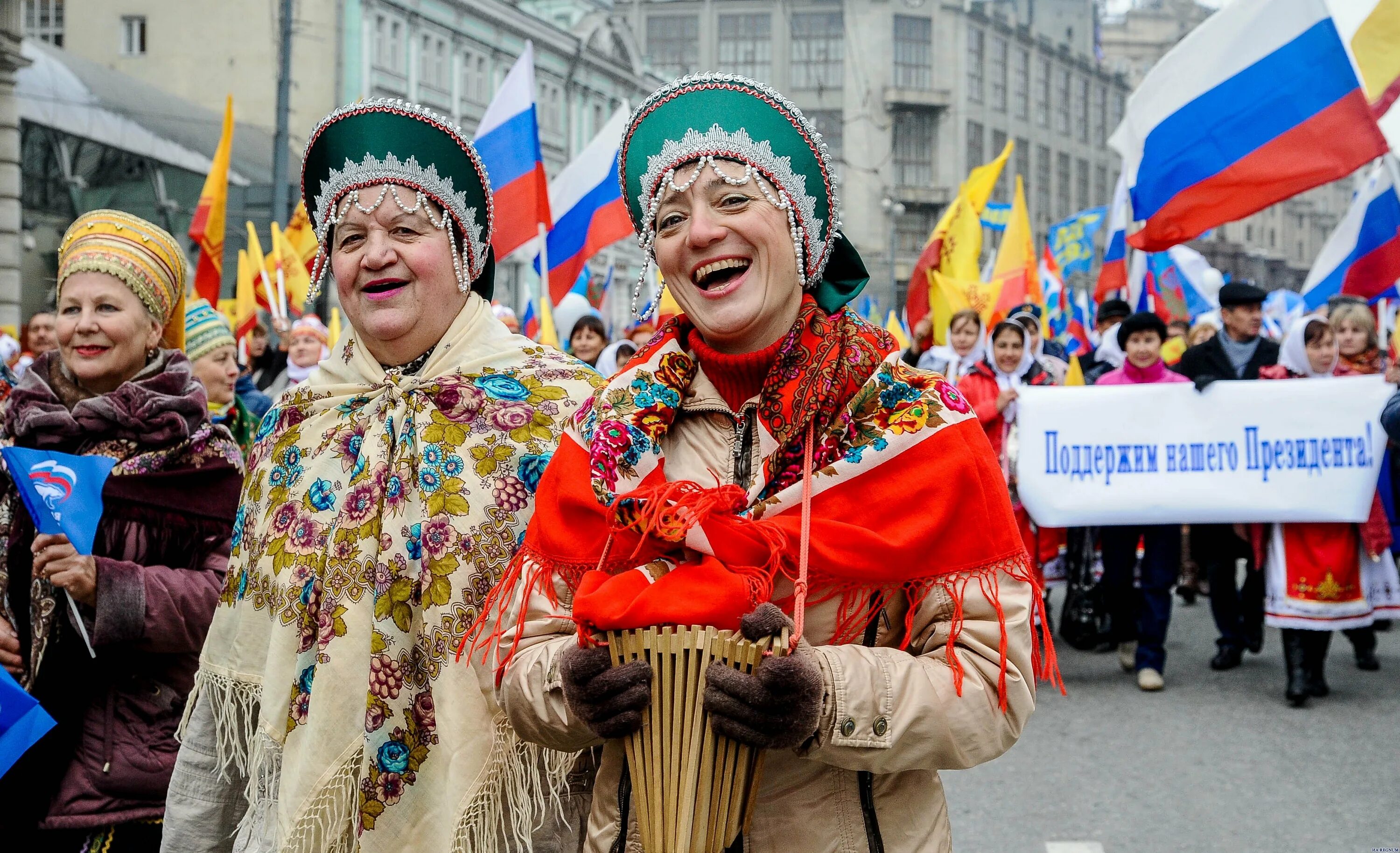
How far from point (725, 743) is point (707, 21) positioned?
213ft

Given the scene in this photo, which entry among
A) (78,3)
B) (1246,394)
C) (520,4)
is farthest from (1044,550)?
(520,4)

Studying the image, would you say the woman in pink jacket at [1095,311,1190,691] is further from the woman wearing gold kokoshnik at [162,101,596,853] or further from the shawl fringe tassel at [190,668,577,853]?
the shawl fringe tassel at [190,668,577,853]

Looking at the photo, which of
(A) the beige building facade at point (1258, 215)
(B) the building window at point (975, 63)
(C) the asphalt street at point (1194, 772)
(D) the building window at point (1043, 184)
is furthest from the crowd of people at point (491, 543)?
(A) the beige building facade at point (1258, 215)

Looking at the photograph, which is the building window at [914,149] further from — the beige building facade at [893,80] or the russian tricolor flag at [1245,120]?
the russian tricolor flag at [1245,120]

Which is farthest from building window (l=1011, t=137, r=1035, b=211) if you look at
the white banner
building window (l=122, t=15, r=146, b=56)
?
the white banner

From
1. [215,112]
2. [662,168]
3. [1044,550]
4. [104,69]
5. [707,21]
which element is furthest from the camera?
[707,21]

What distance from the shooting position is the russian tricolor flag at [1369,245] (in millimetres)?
7652

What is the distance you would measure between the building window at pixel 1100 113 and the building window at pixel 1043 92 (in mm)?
5735

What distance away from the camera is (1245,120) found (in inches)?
268

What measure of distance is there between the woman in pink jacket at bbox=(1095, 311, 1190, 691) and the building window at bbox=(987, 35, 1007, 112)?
217ft

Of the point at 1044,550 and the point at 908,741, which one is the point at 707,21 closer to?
the point at 1044,550

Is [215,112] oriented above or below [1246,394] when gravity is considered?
above

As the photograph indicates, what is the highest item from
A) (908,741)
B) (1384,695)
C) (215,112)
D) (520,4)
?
(520,4)

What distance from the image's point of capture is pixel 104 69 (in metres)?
28.5
